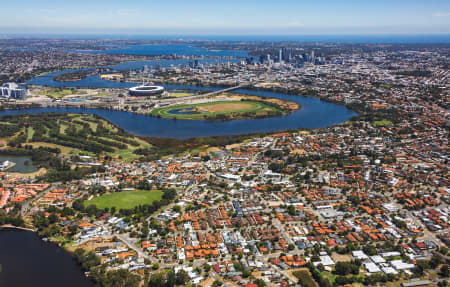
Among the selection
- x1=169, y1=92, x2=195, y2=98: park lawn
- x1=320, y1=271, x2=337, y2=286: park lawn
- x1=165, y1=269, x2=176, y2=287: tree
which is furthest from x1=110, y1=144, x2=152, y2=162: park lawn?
x1=169, y1=92, x2=195, y2=98: park lawn

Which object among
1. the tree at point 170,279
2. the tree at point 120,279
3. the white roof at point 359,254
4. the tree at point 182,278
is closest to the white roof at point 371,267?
the white roof at point 359,254

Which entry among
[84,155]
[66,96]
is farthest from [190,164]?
[66,96]

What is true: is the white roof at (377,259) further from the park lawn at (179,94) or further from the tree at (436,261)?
the park lawn at (179,94)

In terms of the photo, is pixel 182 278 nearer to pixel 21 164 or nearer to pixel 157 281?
pixel 157 281

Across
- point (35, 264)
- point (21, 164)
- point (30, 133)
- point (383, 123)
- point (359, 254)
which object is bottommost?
point (35, 264)

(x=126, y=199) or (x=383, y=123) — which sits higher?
(x=383, y=123)

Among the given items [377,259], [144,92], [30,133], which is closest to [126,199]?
[377,259]
